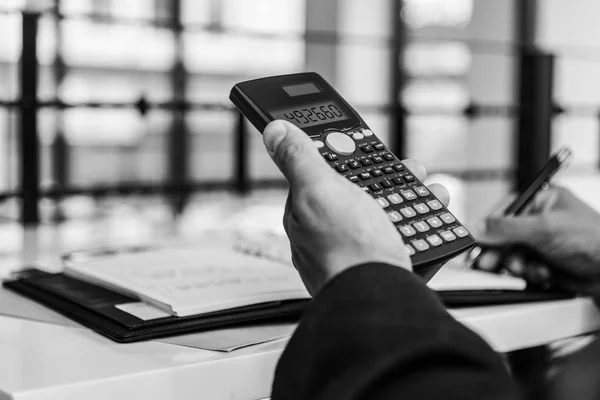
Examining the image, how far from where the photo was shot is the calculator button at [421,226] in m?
0.51

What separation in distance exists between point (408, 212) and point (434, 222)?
2 centimetres

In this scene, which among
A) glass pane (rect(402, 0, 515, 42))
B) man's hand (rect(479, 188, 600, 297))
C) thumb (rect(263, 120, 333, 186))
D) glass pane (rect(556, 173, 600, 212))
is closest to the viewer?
thumb (rect(263, 120, 333, 186))

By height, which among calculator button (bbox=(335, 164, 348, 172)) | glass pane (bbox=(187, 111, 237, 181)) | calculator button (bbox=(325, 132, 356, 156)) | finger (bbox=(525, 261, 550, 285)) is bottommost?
glass pane (bbox=(187, 111, 237, 181))

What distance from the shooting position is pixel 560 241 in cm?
71

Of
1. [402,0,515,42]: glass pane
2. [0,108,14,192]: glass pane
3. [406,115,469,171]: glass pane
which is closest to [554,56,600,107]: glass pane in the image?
[402,0,515,42]: glass pane

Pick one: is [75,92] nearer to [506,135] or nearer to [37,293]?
[506,135]

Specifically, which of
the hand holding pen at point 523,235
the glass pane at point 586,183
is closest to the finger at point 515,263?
the hand holding pen at point 523,235

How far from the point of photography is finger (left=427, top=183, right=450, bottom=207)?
0.57 metres

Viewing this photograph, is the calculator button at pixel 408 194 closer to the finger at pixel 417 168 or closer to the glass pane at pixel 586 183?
the finger at pixel 417 168

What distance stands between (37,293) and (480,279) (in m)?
0.35

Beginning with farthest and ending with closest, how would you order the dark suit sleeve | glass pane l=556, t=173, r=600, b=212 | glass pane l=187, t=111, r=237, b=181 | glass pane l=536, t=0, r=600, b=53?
1. glass pane l=187, t=111, r=237, b=181
2. glass pane l=536, t=0, r=600, b=53
3. glass pane l=556, t=173, r=600, b=212
4. the dark suit sleeve

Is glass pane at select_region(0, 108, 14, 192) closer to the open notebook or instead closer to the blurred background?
the blurred background

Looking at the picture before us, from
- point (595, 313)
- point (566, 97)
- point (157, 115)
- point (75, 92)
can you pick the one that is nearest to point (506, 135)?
point (566, 97)

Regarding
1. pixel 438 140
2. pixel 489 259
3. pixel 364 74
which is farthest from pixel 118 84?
pixel 489 259
